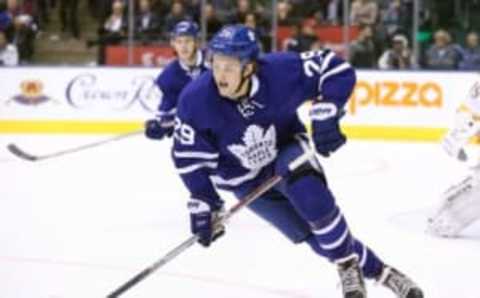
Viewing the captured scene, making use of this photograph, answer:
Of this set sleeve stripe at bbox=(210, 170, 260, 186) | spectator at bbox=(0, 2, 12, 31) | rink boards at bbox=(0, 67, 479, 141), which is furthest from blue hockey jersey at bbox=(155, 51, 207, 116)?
spectator at bbox=(0, 2, 12, 31)

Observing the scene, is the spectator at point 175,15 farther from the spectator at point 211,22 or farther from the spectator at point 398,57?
the spectator at point 398,57

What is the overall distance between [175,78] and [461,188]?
154 centimetres

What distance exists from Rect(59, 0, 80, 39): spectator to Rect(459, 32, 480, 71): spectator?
147 inches

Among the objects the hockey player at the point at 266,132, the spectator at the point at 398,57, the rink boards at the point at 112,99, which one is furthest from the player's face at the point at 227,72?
the spectator at the point at 398,57

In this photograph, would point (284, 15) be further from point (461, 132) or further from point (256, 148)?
point (256, 148)

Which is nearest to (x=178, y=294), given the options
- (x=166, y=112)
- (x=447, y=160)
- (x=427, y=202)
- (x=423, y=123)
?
(x=166, y=112)

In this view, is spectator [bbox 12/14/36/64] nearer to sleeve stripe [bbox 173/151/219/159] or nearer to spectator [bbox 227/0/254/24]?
spectator [bbox 227/0/254/24]

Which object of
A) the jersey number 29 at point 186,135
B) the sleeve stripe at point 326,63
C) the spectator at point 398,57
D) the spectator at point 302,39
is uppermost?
the sleeve stripe at point 326,63

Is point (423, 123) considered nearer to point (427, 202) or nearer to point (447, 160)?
point (447, 160)

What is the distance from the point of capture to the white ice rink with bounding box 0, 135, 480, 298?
3.84 m

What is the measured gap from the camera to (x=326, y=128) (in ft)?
10.0

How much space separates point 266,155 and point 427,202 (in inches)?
114

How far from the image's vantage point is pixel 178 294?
3.68m

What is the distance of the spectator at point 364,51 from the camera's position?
9297mm
